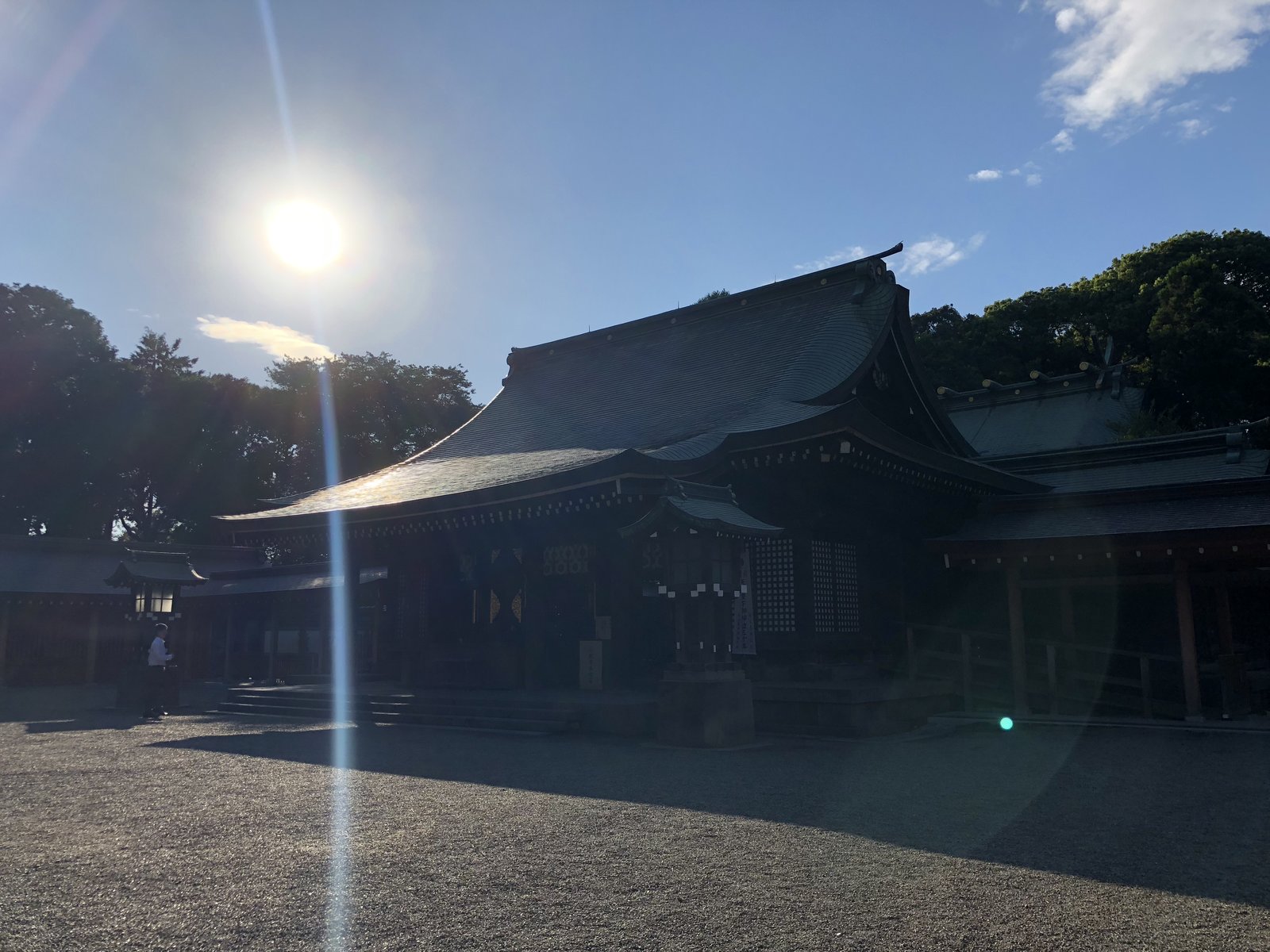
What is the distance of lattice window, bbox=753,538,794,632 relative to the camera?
46.1 ft

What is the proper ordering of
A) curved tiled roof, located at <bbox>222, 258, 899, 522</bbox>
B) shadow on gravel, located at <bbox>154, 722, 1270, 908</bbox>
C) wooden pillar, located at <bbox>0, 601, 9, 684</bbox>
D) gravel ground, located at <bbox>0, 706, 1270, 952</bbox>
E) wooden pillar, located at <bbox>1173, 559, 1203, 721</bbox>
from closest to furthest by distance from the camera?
1. gravel ground, located at <bbox>0, 706, 1270, 952</bbox>
2. shadow on gravel, located at <bbox>154, 722, 1270, 908</bbox>
3. wooden pillar, located at <bbox>1173, 559, 1203, 721</bbox>
4. curved tiled roof, located at <bbox>222, 258, 899, 522</bbox>
5. wooden pillar, located at <bbox>0, 601, 9, 684</bbox>

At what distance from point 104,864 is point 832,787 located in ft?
18.9

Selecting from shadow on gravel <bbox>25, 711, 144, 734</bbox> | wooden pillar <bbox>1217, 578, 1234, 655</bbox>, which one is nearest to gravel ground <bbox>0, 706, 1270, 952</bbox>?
shadow on gravel <bbox>25, 711, 144, 734</bbox>

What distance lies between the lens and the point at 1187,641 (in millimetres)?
13547

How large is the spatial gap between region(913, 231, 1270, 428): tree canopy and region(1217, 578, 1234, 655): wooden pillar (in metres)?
14.2

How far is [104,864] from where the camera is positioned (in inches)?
219

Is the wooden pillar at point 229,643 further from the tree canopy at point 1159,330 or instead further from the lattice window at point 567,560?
the tree canopy at point 1159,330

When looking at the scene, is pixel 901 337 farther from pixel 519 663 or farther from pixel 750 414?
pixel 519 663

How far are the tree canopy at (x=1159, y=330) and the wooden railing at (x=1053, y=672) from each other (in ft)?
47.3

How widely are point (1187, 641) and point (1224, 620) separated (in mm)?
1599

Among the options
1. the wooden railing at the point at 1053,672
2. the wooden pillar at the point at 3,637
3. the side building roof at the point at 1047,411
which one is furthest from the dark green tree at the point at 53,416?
the wooden railing at the point at 1053,672

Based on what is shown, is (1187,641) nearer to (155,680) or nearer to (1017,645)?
(1017,645)

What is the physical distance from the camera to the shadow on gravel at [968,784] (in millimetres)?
5887

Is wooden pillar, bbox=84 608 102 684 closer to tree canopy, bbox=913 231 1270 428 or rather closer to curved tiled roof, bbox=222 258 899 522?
curved tiled roof, bbox=222 258 899 522
